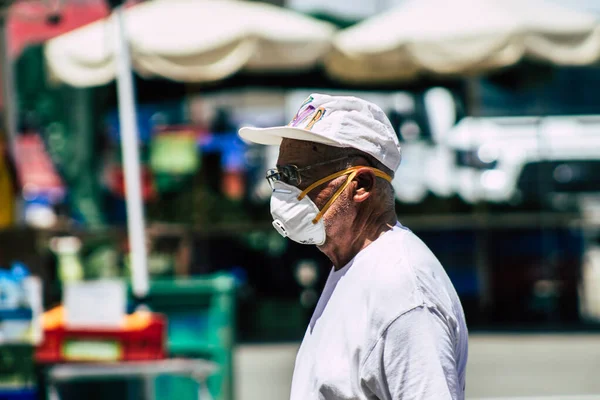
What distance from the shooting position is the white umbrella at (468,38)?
28.5ft

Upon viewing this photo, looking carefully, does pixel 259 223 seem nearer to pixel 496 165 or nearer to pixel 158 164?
pixel 158 164

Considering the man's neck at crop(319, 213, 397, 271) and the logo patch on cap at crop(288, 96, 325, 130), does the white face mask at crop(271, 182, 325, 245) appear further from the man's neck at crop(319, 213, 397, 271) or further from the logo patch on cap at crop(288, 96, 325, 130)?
the logo patch on cap at crop(288, 96, 325, 130)

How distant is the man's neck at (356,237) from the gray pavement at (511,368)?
4.95 m

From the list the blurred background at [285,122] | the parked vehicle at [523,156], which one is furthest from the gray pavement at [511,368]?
the parked vehicle at [523,156]

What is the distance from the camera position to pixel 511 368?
802 cm

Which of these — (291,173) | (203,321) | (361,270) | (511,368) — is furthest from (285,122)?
(361,270)

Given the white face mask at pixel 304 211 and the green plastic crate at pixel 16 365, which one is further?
the green plastic crate at pixel 16 365

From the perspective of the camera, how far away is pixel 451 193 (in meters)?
10.4

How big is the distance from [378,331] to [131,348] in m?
3.21

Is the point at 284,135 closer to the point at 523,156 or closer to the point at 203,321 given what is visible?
the point at 203,321

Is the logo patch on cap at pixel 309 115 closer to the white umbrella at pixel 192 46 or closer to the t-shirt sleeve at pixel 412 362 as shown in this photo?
the t-shirt sleeve at pixel 412 362

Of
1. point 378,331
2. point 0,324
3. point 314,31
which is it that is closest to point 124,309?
point 0,324

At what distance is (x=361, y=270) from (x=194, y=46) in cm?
661

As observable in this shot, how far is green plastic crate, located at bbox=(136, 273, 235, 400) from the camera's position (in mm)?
5207
